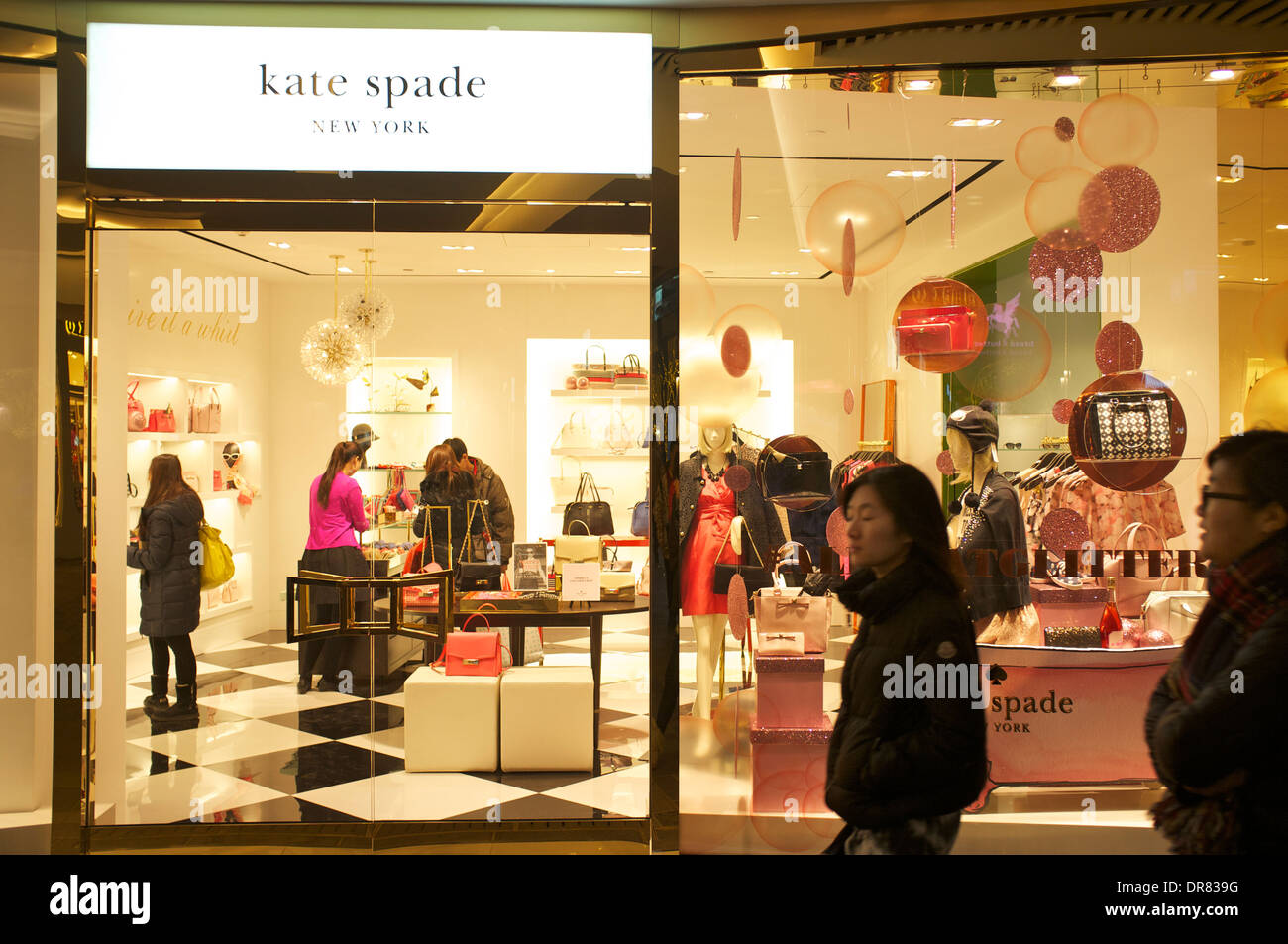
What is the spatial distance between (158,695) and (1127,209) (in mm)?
4309

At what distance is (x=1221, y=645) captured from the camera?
1.91m

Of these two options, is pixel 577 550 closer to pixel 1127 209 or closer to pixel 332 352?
pixel 332 352

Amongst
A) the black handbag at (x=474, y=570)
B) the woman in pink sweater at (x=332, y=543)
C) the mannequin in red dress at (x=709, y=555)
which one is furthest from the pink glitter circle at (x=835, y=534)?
the woman in pink sweater at (x=332, y=543)

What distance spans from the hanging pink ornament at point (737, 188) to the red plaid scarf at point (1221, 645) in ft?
7.32

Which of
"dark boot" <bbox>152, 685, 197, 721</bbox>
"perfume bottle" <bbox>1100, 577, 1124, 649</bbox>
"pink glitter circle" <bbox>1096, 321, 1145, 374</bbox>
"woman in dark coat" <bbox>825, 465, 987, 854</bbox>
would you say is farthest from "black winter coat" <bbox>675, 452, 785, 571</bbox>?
"dark boot" <bbox>152, 685, 197, 721</bbox>

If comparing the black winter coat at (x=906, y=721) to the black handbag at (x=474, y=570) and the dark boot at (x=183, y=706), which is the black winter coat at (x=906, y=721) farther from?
the dark boot at (x=183, y=706)

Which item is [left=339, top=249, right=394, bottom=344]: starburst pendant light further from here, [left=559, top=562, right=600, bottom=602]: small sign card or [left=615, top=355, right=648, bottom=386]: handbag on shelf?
[left=559, top=562, right=600, bottom=602]: small sign card

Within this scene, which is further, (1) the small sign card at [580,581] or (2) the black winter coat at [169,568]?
(1) the small sign card at [580,581]

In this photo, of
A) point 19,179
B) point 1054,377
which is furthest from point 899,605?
point 19,179

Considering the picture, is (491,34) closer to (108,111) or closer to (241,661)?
(108,111)

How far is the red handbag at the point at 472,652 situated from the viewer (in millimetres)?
3881

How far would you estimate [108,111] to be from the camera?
353 cm

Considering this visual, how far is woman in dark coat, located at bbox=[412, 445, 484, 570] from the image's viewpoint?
3.81 meters

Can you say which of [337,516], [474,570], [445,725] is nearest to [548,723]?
[445,725]
